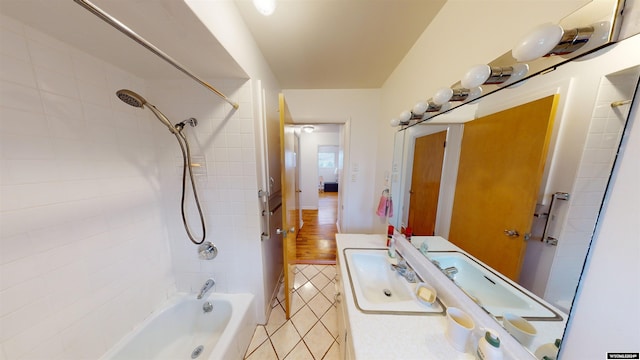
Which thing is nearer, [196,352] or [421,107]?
[421,107]

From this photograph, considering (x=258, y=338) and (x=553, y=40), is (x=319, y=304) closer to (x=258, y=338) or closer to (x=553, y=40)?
(x=258, y=338)

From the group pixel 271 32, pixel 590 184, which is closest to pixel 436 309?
pixel 590 184

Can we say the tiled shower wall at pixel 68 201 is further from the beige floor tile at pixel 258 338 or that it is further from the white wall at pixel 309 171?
the white wall at pixel 309 171

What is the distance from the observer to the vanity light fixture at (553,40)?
0.44 m

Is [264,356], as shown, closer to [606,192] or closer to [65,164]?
[65,164]

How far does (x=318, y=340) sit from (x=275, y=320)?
1.37ft

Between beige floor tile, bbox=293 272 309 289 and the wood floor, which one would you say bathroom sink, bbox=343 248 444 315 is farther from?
the wood floor

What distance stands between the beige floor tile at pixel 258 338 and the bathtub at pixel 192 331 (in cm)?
5

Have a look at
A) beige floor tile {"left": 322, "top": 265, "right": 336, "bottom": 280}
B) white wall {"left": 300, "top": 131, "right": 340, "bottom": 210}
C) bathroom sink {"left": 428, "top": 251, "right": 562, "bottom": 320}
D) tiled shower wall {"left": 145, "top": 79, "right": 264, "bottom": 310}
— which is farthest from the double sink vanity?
white wall {"left": 300, "top": 131, "right": 340, "bottom": 210}

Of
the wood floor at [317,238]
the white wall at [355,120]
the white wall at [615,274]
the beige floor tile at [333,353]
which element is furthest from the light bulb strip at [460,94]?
the wood floor at [317,238]

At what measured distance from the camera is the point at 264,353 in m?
1.28

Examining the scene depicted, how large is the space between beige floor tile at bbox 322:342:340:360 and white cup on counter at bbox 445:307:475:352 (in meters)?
0.95

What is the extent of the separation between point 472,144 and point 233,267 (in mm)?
1739

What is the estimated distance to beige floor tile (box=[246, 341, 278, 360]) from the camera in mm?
1243
